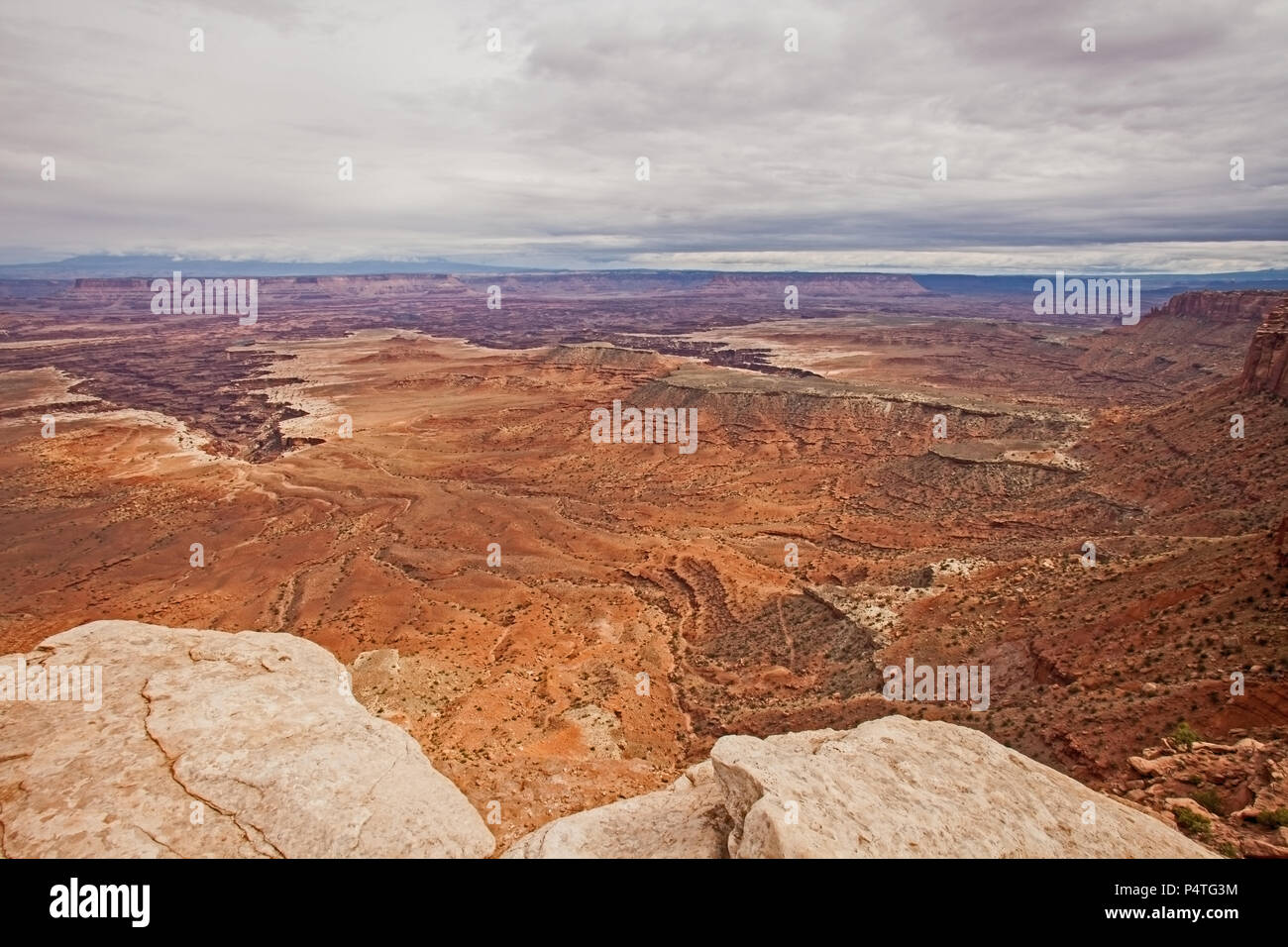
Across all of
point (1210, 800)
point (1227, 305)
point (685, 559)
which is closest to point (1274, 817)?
point (1210, 800)

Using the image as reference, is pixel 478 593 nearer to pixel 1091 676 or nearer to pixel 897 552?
pixel 897 552

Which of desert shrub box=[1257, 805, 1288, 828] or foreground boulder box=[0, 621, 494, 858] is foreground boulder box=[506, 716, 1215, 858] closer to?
desert shrub box=[1257, 805, 1288, 828]

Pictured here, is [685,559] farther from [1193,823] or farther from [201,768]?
[201,768]

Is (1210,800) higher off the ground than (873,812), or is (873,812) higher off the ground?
(873,812)

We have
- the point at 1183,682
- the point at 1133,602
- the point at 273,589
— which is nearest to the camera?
the point at 1183,682

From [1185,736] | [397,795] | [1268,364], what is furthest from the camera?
[1268,364]

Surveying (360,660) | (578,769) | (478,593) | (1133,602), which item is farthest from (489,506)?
(1133,602)

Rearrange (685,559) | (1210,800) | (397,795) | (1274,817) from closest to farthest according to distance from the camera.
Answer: (1274,817)
(397,795)
(1210,800)
(685,559)
